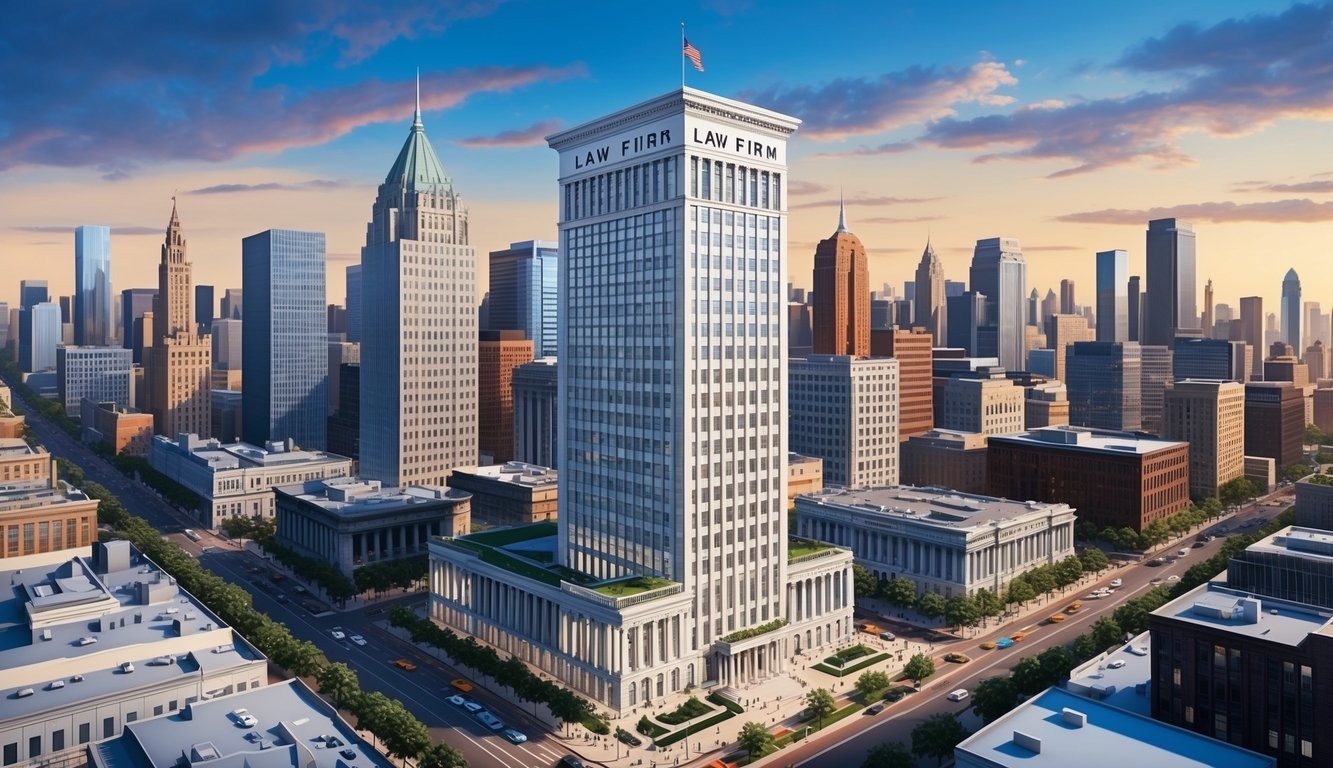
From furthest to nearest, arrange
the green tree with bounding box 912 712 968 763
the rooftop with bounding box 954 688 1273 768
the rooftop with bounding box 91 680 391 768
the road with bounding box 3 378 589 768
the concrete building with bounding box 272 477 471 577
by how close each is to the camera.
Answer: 1. the concrete building with bounding box 272 477 471 577
2. the road with bounding box 3 378 589 768
3. the green tree with bounding box 912 712 968 763
4. the rooftop with bounding box 954 688 1273 768
5. the rooftop with bounding box 91 680 391 768

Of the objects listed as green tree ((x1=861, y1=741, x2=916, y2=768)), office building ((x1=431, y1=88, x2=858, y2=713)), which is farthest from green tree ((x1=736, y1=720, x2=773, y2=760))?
office building ((x1=431, y1=88, x2=858, y2=713))

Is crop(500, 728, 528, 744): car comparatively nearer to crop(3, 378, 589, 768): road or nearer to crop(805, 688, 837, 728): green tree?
crop(3, 378, 589, 768): road

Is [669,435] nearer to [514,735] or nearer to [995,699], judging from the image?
[514,735]

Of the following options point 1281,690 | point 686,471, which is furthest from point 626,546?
point 1281,690

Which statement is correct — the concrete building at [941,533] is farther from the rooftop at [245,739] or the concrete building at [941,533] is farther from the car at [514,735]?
the rooftop at [245,739]

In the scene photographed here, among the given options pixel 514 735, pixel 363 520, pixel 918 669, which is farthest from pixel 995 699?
pixel 363 520
